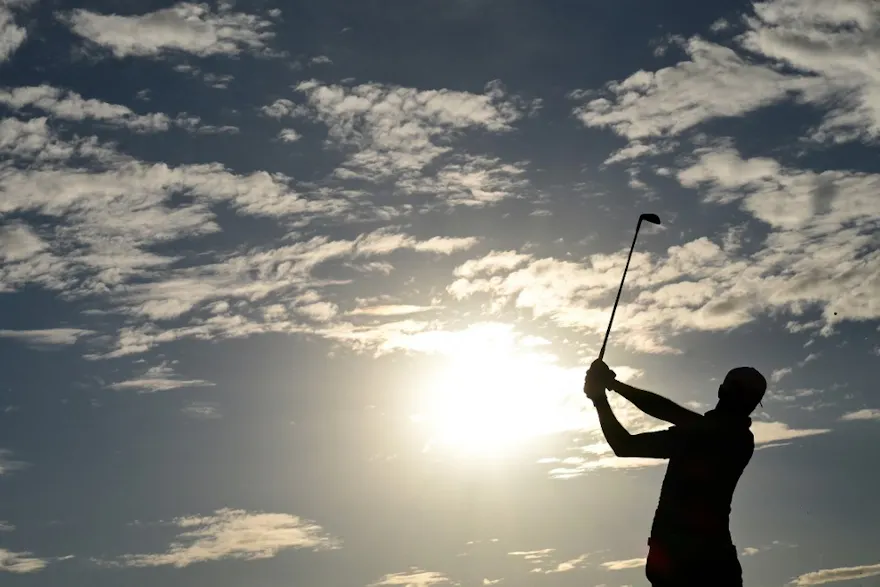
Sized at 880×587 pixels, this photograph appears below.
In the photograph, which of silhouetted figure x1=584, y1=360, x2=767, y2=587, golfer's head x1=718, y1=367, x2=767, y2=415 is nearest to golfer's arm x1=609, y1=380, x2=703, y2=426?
silhouetted figure x1=584, y1=360, x2=767, y2=587

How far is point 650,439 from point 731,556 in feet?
3.49

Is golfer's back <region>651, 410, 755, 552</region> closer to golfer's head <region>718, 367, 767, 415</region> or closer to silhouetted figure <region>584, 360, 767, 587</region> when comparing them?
silhouetted figure <region>584, 360, 767, 587</region>

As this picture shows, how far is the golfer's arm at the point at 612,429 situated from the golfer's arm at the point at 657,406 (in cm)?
16

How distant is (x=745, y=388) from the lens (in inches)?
307

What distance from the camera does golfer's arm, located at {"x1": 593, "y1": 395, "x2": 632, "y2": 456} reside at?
7.74 metres

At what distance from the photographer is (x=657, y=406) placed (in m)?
7.93

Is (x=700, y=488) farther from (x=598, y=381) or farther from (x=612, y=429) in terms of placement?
(x=598, y=381)

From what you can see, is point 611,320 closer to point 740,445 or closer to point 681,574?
point 740,445

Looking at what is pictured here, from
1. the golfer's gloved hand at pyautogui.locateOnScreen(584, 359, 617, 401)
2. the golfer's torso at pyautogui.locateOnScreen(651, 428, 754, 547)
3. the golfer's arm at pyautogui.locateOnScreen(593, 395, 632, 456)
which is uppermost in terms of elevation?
the golfer's gloved hand at pyautogui.locateOnScreen(584, 359, 617, 401)

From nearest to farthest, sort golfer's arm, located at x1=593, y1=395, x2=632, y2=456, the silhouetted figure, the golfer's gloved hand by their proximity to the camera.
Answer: the silhouetted figure, golfer's arm, located at x1=593, y1=395, x2=632, y2=456, the golfer's gloved hand

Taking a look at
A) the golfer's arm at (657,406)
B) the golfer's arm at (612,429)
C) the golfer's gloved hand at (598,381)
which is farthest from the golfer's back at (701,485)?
the golfer's gloved hand at (598,381)

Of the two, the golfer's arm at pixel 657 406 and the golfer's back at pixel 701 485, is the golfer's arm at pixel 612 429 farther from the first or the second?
the golfer's back at pixel 701 485

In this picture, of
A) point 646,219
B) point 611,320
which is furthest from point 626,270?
point 646,219

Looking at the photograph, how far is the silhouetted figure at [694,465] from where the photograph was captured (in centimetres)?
750
